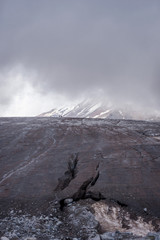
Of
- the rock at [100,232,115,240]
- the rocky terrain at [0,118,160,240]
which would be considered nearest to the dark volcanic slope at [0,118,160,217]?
the rocky terrain at [0,118,160,240]

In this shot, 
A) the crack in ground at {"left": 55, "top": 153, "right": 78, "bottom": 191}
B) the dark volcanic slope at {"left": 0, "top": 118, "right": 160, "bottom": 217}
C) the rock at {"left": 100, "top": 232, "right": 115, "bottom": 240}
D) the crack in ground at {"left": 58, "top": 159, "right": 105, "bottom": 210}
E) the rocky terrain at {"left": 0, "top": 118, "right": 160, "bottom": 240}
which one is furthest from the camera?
the crack in ground at {"left": 55, "top": 153, "right": 78, "bottom": 191}

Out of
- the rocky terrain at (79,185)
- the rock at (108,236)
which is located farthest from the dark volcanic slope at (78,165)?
the rock at (108,236)

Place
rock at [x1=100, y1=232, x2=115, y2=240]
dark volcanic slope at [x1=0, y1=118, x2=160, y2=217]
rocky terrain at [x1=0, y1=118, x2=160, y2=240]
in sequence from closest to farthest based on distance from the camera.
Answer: rock at [x1=100, y1=232, x2=115, y2=240] < rocky terrain at [x1=0, y1=118, x2=160, y2=240] < dark volcanic slope at [x1=0, y1=118, x2=160, y2=217]

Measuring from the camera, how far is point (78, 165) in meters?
16.3

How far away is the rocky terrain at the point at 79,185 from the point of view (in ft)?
34.6

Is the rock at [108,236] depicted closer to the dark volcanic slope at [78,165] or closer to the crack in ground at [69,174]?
the dark volcanic slope at [78,165]

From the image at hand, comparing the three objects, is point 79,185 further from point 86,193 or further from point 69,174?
point 69,174

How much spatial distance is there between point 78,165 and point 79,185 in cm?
259

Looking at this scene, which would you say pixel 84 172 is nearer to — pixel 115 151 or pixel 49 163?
pixel 49 163

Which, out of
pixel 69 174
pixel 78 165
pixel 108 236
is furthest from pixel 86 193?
pixel 108 236

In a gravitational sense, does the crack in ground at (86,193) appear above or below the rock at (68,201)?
above

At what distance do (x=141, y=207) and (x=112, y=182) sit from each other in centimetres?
245

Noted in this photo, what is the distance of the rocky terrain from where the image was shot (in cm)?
1053

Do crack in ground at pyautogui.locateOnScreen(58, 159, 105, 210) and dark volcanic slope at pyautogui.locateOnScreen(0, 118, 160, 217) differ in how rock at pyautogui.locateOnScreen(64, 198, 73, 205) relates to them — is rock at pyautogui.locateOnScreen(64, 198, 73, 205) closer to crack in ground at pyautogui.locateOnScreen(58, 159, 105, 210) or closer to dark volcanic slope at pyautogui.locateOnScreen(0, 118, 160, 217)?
crack in ground at pyautogui.locateOnScreen(58, 159, 105, 210)
